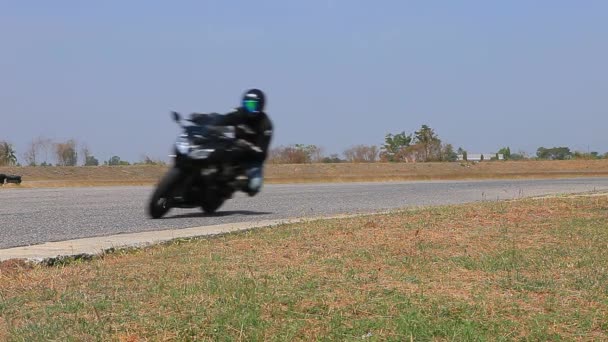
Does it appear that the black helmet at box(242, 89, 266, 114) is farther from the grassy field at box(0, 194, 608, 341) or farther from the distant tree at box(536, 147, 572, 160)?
the distant tree at box(536, 147, 572, 160)

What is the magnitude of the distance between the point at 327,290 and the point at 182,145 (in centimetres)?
450

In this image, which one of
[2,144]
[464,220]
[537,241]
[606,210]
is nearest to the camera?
[2,144]

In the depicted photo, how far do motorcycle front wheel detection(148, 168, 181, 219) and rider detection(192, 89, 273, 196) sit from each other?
39 cm

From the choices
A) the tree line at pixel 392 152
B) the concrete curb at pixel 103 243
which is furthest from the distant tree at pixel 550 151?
the concrete curb at pixel 103 243

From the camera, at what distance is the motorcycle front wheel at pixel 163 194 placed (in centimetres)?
425

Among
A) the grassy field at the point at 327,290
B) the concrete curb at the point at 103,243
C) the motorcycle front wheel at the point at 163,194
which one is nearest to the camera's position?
the motorcycle front wheel at the point at 163,194

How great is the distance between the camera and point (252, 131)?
405cm

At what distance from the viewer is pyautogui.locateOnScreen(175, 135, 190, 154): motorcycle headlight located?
4031mm

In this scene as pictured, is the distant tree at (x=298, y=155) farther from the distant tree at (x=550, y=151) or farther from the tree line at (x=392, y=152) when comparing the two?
the distant tree at (x=550, y=151)

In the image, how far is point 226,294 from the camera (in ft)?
25.7

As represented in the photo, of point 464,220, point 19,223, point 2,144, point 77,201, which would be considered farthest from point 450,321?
point 77,201

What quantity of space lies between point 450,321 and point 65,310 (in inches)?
136

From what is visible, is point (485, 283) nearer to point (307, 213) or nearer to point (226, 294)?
point (226, 294)

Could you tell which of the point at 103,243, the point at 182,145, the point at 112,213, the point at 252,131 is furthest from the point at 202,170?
the point at 112,213
